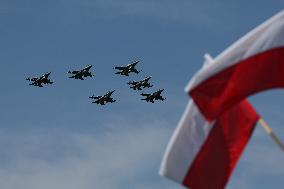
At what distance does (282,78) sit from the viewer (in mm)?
16375

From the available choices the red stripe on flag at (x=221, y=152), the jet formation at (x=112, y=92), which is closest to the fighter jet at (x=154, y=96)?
the jet formation at (x=112, y=92)

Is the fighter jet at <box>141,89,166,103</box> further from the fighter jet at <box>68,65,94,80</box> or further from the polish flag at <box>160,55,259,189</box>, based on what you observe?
the polish flag at <box>160,55,259,189</box>

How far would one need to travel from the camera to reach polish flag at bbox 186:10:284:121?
16.2 metres

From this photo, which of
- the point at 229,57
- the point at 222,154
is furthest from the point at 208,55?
the point at 222,154

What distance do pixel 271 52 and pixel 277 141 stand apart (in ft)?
6.07

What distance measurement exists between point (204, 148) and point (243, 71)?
1.84 metres

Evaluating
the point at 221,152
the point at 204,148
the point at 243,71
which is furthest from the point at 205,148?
the point at 243,71

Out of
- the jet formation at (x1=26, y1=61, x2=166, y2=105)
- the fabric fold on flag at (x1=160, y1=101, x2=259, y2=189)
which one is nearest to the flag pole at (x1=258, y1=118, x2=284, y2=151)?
the fabric fold on flag at (x1=160, y1=101, x2=259, y2=189)

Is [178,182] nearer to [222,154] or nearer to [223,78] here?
[222,154]

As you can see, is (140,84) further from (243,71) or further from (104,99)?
(243,71)

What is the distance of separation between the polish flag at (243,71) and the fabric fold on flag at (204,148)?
2.22ft

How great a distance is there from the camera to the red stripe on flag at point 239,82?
53.3ft

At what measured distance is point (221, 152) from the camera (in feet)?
55.6

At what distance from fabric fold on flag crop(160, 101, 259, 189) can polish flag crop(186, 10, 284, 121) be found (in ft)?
2.22
